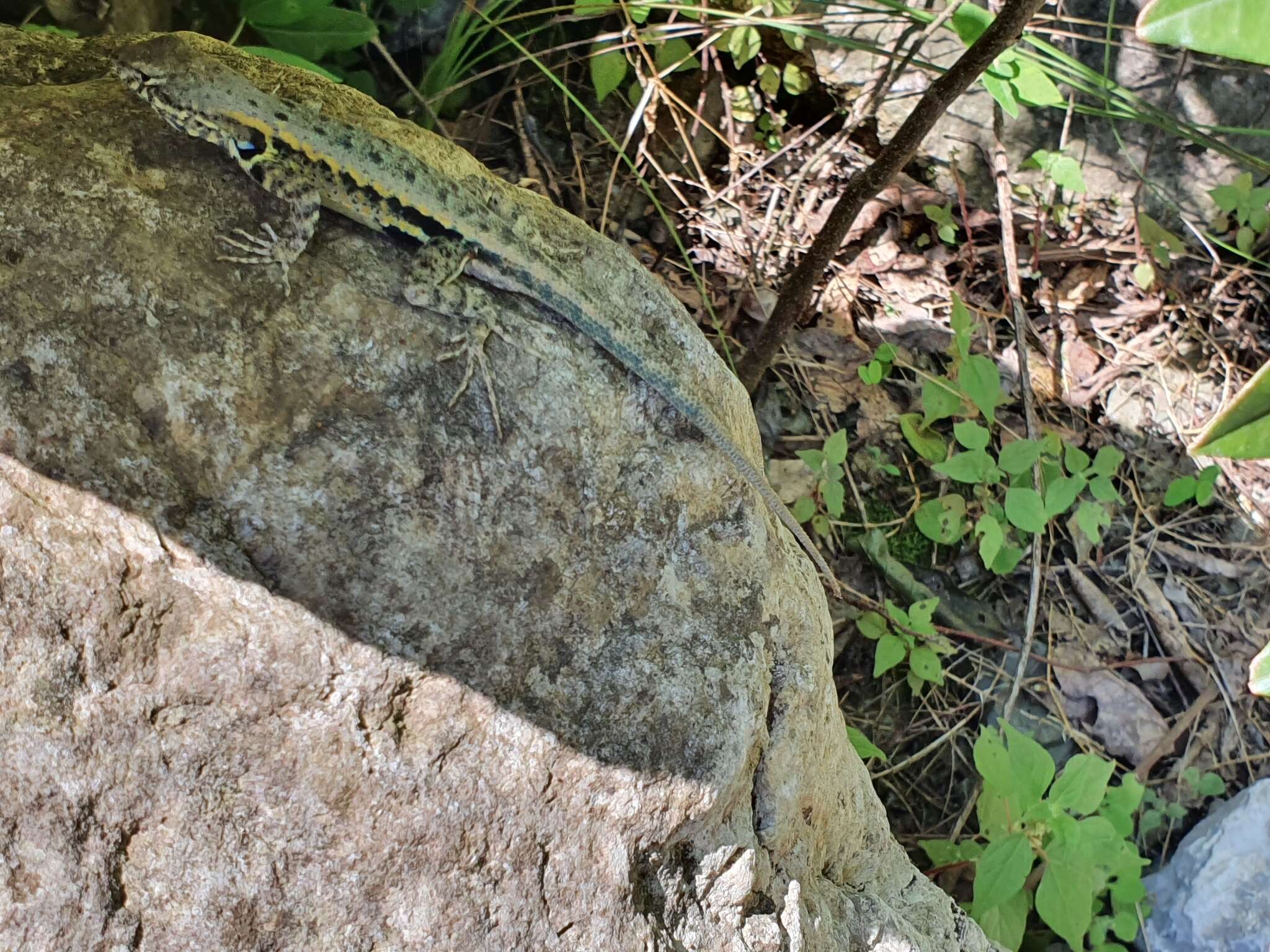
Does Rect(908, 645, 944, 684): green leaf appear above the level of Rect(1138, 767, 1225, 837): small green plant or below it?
above

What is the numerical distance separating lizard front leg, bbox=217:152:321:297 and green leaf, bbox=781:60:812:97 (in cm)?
265

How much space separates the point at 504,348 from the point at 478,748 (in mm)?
973

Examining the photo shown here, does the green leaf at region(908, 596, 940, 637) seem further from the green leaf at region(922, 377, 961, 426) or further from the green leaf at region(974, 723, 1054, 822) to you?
the green leaf at region(922, 377, 961, 426)

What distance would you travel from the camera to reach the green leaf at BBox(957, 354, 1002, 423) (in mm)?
3672

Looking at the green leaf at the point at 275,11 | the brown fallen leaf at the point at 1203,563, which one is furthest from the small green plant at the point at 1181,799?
the green leaf at the point at 275,11

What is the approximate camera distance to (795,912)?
212 cm

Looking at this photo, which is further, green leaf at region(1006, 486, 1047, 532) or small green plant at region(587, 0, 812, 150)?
small green plant at region(587, 0, 812, 150)

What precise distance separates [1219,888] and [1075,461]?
1.68 meters

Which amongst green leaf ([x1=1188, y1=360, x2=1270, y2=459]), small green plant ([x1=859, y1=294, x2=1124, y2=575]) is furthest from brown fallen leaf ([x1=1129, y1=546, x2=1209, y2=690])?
green leaf ([x1=1188, y1=360, x2=1270, y2=459])

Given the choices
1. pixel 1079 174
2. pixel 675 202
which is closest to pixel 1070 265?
pixel 1079 174

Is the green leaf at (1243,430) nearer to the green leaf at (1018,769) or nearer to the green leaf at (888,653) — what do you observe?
the green leaf at (1018,769)

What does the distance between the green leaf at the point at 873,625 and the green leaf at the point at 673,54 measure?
95.2 inches

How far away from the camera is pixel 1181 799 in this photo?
379 cm

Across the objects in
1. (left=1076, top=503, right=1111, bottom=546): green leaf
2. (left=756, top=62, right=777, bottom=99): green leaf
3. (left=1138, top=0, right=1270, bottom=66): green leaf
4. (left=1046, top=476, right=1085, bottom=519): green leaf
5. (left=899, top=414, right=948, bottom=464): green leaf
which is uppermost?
(left=1138, top=0, right=1270, bottom=66): green leaf
